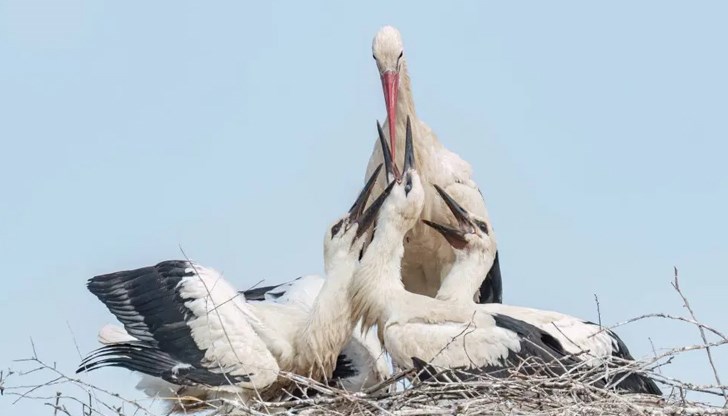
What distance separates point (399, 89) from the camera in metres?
9.41

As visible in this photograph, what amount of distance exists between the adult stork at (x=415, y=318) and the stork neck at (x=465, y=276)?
0.11m

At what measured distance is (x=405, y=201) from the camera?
8.67 metres

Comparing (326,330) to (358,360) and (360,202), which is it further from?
(360,202)

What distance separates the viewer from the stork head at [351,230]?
871 centimetres

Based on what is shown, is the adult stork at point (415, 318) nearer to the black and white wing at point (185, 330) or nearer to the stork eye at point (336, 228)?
the stork eye at point (336, 228)

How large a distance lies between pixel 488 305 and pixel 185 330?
135cm

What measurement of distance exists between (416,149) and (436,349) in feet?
5.19

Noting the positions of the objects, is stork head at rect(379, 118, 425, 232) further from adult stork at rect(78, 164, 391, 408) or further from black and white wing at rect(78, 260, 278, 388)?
black and white wing at rect(78, 260, 278, 388)

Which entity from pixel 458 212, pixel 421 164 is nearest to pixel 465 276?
pixel 458 212

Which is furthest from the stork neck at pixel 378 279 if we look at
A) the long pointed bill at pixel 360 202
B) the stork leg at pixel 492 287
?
the stork leg at pixel 492 287

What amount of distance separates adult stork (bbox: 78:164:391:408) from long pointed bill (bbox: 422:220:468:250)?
0.44 meters

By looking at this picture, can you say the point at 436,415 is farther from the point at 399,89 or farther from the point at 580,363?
the point at 399,89

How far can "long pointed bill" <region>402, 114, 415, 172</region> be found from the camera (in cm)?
895

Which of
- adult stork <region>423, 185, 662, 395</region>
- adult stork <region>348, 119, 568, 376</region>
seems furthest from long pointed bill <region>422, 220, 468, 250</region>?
adult stork <region>348, 119, 568, 376</region>
